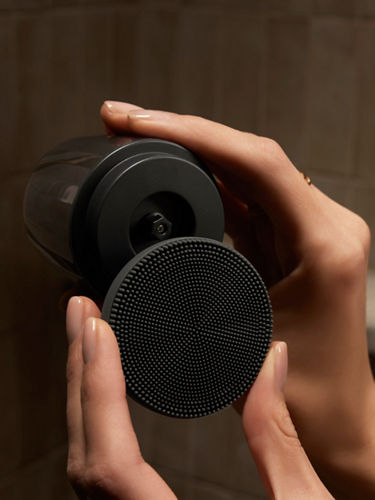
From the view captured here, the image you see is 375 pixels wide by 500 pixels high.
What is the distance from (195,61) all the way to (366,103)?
8.5 inches

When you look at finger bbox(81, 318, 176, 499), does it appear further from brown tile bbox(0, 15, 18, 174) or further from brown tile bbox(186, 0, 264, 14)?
brown tile bbox(186, 0, 264, 14)

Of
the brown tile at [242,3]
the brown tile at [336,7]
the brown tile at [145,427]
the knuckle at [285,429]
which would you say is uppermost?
the brown tile at [336,7]

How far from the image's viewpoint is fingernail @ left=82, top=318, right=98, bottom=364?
44cm

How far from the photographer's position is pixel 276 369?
50cm

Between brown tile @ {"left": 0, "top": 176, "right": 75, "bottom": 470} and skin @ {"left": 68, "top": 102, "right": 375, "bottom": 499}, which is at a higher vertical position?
skin @ {"left": 68, "top": 102, "right": 375, "bottom": 499}

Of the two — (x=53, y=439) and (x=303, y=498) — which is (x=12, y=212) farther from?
(x=303, y=498)

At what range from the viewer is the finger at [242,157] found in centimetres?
56

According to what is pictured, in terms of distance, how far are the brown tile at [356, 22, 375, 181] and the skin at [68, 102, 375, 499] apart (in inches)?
9.4

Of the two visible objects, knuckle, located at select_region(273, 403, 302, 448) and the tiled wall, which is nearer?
knuckle, located at select_region(273, 403, 302, 448)

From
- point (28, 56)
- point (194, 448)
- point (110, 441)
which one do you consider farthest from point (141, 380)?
point (194, 448)

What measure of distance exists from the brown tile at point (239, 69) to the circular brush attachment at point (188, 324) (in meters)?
0.46

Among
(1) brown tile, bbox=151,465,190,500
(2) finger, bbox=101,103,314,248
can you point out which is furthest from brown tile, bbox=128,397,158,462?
(2) finger, bbox=101,103,314,248

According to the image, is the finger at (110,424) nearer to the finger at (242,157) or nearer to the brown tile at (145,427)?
the finger at (242,157)

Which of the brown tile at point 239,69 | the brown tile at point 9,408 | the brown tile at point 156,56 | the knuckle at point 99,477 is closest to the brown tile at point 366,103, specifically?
the brown tile at point 239,69
